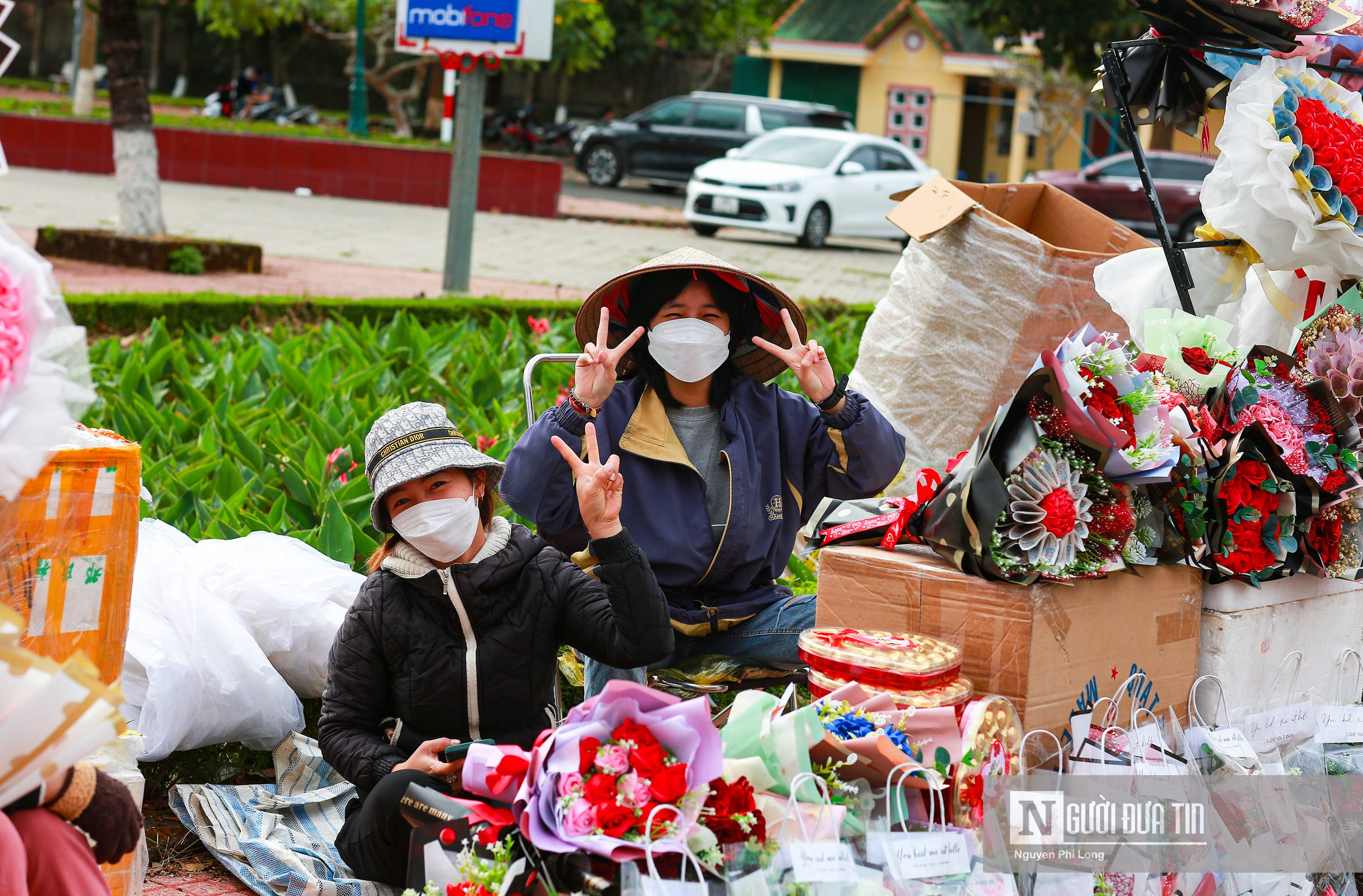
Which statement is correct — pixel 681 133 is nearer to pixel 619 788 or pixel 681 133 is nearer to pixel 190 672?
pixel 190 672

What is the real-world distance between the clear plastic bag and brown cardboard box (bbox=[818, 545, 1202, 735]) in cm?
130

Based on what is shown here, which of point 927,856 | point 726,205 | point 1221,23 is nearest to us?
point 927,856

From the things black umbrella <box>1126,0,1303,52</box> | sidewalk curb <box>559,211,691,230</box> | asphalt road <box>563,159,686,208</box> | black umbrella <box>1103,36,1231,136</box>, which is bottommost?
black umbrella <box>1103,36,1231,136</box>

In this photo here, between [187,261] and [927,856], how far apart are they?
10.0 metres

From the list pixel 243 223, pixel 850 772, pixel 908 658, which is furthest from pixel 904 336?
pixel 243 223

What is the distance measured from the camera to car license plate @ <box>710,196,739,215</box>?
600 inches

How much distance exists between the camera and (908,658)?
2.32 metres

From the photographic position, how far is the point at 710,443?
303 cm

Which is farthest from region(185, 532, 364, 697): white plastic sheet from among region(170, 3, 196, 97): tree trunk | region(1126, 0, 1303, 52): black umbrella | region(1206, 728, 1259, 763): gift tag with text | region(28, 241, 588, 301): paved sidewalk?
region(170, 3, 196, 97): tree trunk

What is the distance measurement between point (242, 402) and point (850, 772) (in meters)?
3.51

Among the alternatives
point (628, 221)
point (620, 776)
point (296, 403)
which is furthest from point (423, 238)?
point (620, 776)

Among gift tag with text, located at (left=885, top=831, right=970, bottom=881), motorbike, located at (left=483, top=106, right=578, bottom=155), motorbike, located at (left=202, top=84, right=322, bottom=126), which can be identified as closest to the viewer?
gift tag with text, located at (left=885, top=831, right=970, bottom=881)

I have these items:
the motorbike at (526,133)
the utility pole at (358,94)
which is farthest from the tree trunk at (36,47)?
the utility pole at (358,94)

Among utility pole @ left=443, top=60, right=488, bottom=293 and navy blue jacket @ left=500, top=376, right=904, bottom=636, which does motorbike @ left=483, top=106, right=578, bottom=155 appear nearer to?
utility pole @ left=443, top=60, right=488, bottom=293
